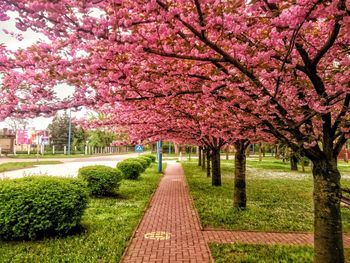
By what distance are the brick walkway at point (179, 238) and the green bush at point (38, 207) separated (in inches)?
65.3

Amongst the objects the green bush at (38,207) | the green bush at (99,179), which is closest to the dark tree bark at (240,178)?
the green bush at (99,179)

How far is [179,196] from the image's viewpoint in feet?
46.6

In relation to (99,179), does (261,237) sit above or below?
below

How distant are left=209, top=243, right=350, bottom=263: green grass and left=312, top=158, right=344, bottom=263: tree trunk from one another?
49.9 inches

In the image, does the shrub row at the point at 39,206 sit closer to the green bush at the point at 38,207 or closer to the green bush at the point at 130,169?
the green bush at the point at 38,207

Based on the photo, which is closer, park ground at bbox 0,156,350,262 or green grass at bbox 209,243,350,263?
green grass at bbox 209,243,350,263

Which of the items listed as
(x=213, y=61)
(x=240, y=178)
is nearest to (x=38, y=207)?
(x=213, y=61)

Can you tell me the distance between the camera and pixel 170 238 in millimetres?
7480

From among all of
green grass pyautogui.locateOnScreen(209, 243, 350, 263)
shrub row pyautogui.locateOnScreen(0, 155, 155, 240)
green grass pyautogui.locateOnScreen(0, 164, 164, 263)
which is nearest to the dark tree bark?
green grass pyautogui.locateOnScreen(0, 164, 164, 263)

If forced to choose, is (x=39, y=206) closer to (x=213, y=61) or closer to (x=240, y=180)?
(x=213, y=61)

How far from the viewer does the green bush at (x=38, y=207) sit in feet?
22.6

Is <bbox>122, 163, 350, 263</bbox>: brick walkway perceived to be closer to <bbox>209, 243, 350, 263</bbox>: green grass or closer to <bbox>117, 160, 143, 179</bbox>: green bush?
<bbox>209, 243, 350, 263</bbox>: green grass

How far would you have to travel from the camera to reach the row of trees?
3.36 m

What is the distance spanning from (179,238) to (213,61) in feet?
15.8
